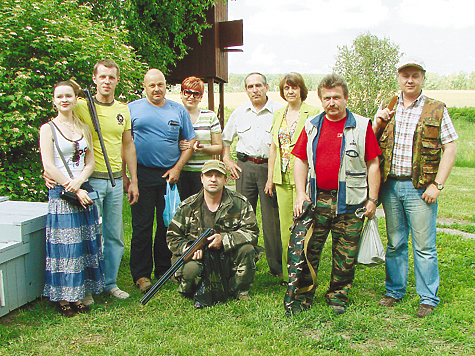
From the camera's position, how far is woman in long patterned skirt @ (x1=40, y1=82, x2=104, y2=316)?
3.44 metres

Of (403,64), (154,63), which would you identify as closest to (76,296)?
(403,64)

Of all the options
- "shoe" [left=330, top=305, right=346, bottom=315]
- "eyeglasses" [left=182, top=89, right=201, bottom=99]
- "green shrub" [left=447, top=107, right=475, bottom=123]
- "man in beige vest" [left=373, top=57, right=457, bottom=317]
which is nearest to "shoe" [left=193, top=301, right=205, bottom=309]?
"shoe" [left=330, top=305, right=346, bottom=315]

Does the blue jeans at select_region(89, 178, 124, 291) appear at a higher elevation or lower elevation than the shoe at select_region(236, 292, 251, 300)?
higher

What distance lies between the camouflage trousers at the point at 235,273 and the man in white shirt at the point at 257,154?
2.06ft

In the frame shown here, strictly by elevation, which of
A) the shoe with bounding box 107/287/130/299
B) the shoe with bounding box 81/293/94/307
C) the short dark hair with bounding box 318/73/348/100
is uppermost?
the short dark hair with bounding box 318/73/348/100

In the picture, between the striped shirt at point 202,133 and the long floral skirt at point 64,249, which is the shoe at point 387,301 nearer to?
the striped shirt at point 202,133

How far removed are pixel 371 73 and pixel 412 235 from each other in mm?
17100

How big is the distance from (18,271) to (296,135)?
276 cm

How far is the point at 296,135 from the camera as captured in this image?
4.02 metres

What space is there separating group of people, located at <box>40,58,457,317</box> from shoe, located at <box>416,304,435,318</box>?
0.03ft

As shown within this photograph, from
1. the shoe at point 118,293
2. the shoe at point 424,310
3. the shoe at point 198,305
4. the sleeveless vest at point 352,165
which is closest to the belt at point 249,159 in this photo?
the sleeveless vest at point 352,165

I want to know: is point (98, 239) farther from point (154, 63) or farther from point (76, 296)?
point (154, 63)

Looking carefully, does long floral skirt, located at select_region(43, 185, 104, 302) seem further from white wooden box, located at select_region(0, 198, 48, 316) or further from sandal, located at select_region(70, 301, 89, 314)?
white wooden box, located at select_region(0, 198, 48, 316)

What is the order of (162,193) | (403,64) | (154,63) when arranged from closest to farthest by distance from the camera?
(403,64), (162,193), (154,63)
